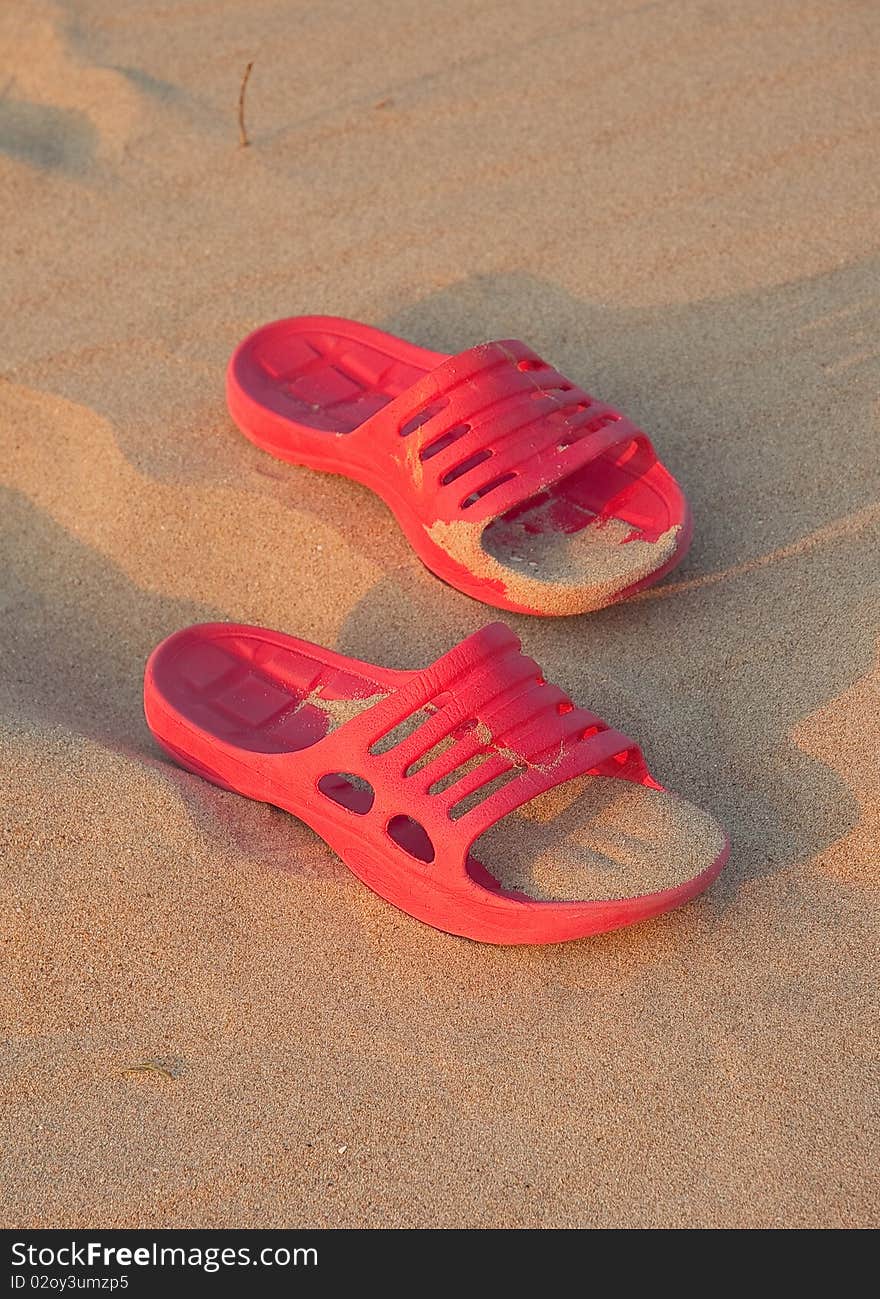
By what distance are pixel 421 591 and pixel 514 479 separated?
285 millimetres

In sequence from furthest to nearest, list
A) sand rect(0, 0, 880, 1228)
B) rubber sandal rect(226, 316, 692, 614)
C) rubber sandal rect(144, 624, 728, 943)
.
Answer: rubber sandal rect(226, 316, 692, 614)
rubber sandal rect(144, 624, 728, 943)
sand rect(0, 0, 880, 1228)

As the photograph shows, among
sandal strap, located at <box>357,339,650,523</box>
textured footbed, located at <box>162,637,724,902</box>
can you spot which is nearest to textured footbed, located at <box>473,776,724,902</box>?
textured footbed, located at <box>162,637,724,902</box>

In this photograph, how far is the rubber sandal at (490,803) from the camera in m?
1.94

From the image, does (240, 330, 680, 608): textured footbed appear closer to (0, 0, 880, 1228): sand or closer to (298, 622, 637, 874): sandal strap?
(0, 0, 880, 1228): sand

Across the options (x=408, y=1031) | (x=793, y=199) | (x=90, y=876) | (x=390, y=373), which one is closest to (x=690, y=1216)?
(x=408, y=1031)

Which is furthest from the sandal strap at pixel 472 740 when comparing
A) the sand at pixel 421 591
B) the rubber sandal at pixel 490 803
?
the sand at pixel 421 591

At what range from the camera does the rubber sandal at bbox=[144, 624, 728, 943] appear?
76.3 inches

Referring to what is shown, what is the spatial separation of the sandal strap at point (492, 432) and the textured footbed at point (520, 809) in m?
0.38

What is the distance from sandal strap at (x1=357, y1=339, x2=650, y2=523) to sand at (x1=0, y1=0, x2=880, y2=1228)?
0.21 metres

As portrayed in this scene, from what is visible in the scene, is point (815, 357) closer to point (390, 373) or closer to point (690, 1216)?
point (390, 373)

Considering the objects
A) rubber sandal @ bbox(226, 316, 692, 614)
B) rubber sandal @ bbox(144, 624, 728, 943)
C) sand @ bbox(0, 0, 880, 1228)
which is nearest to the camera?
sand @ bbox(0, 0, 880, 1228)

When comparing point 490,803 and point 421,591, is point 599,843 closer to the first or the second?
point 490,803

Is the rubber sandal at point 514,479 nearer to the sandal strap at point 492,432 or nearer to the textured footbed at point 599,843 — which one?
the sandal strap at point 492,432

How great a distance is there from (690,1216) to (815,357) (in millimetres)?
1855
